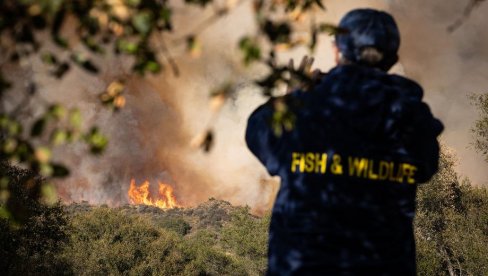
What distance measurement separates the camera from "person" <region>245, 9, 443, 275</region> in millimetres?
2771

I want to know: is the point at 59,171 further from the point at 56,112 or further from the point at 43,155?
the point at 56,112

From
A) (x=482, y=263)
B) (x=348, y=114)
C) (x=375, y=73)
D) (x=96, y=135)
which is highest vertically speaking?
(x=482, y=263)

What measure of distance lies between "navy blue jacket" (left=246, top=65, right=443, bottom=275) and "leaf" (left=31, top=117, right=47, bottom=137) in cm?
111

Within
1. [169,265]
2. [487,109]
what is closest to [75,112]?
[487,109]

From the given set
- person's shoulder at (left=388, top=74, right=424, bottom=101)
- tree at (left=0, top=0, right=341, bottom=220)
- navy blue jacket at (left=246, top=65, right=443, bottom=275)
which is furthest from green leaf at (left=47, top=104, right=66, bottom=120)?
person's shoulder at (left=388, top=74, right=424, bottom=101)

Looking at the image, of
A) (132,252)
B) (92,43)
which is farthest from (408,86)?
(132,252)

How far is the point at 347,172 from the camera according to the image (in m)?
2.85

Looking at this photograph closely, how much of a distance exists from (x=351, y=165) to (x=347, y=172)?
0.14ft

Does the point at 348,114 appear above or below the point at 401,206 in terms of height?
above

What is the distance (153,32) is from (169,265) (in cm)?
7138

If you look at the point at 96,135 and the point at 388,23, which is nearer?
the point at 96,135

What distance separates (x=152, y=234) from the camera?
3088 inches

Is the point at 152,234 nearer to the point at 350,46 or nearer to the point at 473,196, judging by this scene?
the point at 473,196

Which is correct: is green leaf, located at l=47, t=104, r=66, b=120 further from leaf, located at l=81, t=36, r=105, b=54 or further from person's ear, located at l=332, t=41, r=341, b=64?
person's ear, located at l=332, t=41, r=341, b=64
